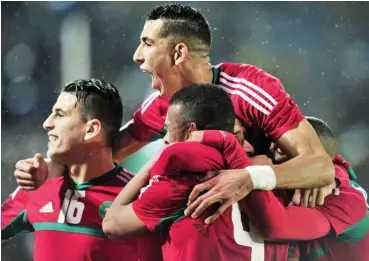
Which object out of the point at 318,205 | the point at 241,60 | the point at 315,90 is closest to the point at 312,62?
the point at 315,90

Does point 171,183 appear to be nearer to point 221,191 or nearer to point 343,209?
point 221,191

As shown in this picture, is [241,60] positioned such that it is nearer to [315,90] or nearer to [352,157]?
[315,90]

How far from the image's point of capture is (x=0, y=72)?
5.92 feet

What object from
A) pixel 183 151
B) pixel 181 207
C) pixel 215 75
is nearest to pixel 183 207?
pixel 181 207

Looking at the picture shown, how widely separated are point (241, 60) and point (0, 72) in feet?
2.17

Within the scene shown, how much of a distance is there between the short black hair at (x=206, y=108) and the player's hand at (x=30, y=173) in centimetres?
38

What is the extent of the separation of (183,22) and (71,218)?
1.88 ft

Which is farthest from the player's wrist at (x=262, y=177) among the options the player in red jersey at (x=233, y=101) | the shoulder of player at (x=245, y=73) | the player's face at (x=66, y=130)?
the player's face at (x=66, y=130)

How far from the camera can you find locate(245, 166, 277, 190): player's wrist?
155cm

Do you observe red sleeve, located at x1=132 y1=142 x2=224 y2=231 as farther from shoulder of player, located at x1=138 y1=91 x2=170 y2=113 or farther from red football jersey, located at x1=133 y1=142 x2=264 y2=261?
shoulder of player, located at x1=138 y1=91 x2=170 y2=113

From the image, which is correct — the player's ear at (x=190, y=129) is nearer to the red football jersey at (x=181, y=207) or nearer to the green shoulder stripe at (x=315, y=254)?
the red football jersey at (x=181, y=207)

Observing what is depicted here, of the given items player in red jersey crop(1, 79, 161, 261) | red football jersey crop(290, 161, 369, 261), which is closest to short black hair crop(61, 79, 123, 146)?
player in red jersey crop(1, 79, 161, 261)

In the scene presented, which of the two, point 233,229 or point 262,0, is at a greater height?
point 262,0

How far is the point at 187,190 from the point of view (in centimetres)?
155
